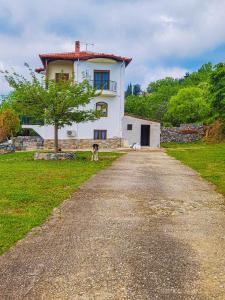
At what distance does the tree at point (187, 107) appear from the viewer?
54.6 m

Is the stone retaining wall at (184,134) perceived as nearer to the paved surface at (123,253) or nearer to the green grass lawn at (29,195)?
the green grass lawn at (29,195)

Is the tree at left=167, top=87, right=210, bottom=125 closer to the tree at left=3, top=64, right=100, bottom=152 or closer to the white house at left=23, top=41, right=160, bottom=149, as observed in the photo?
the white house at left=23, top=41, right=160, bottom=149

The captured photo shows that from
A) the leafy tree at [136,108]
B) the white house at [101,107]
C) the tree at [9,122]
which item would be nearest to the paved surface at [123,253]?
the white house at [101,107]

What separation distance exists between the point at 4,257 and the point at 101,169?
1263 centimetres

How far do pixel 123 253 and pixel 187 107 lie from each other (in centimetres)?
5253

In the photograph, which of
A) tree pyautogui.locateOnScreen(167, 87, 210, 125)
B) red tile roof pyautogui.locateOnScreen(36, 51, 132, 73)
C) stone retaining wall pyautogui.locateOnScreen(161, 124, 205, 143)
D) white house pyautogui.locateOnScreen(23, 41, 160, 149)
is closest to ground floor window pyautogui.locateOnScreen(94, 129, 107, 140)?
white house pyautogui.locateOnScreen(23, 41, 160, 149)

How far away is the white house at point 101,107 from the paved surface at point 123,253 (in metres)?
28.1

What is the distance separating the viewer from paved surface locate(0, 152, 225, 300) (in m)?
4.89

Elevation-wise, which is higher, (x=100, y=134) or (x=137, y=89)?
(x=137, y=89)

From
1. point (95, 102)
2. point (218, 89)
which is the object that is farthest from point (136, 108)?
point (218, 89)

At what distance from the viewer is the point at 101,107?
39.1 meters

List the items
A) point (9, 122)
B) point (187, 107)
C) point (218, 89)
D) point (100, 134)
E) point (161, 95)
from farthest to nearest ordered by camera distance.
Result: point (161, 95)
point (187, 107)
point (9, 122)
point (100, 134)
point (218, 89)

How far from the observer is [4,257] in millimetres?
6023

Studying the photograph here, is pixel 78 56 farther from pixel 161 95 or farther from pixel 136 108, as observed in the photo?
pixel 161 95
